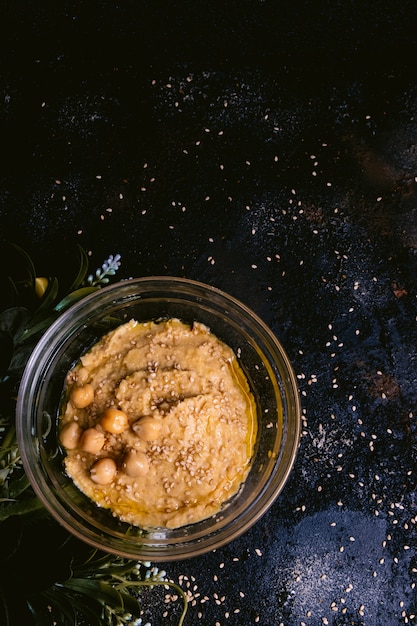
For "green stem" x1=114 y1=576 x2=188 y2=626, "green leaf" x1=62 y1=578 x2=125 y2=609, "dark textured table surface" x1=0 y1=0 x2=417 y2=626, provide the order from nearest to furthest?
1. "green leaf" x1=62 y1=578 x2=125 y2=609
2. "green stem" x1=114 y1=576 x2=188 y2=626
3. "dark textured table surface" x1=0 y1=0 x2=417 y2=626

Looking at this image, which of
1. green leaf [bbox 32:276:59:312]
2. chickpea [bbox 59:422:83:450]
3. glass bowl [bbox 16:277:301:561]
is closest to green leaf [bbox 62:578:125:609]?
glass bowl [bbox 16:277:301:561]

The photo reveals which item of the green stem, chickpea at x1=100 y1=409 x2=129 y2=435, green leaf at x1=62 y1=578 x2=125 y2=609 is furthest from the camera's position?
the green stem

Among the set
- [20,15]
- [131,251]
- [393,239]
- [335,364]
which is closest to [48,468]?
[131,251]

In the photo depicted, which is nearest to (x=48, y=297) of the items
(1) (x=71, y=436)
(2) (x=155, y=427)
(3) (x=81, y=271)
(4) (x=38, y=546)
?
(3) (x=81, y=271)

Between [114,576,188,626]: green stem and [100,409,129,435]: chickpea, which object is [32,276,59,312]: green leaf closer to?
[100,409,129,435]: chickpea

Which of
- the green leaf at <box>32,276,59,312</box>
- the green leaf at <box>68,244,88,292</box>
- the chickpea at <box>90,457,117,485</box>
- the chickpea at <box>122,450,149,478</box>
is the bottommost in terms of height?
the chickpea at <box>90,457,117,485</box>

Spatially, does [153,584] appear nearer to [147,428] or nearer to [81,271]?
[147,428]

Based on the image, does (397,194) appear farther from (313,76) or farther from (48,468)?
(48,468)

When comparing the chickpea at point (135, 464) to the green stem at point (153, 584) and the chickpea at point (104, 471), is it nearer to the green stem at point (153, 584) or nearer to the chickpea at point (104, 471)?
the chickpea at point (104, 471)
